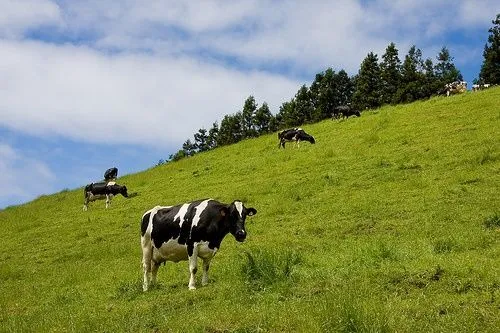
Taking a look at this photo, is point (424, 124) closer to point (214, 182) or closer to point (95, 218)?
point (214, 182)

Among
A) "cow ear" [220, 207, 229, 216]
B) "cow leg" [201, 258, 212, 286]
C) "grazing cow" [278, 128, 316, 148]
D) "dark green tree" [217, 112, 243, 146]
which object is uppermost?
"dark green tree" [217, 112, 243, 146]

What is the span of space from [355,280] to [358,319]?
2.82 metres

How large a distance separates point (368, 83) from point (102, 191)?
51392 millimetres

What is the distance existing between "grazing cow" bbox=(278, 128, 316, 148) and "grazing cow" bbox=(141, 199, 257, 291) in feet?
77.1

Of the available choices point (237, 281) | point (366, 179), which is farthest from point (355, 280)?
point (366, 179)

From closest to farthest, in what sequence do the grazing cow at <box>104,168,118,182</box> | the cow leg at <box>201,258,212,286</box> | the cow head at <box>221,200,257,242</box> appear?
1. the cow leg at <box>201,258,212,286</box>
2. the cow head at <box>221,200,257,242</box>
3. the grazing cow at <box>104,168,118,182</box>

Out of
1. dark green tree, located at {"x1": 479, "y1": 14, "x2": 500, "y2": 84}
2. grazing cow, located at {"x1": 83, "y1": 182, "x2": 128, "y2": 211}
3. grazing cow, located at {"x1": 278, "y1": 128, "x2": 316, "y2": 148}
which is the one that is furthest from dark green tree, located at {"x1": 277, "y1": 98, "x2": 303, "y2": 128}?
grazing cow, located at {"x1": 83, "y1": 182, "x2": 128, "y2": 211}

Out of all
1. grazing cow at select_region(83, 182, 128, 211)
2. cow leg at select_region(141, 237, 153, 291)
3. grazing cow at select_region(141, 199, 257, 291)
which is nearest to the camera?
grazing cow at select_region(141, 199, 257, 291)

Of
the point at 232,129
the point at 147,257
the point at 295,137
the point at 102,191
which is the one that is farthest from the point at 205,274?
the point at 232,129

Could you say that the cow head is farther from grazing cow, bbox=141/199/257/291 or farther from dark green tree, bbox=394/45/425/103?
dark green tree, bbox=394/45/425/103

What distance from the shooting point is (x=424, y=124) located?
106 ft

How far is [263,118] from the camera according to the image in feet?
306

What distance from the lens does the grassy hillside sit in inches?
338

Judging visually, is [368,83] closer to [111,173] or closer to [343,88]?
[343,88]
